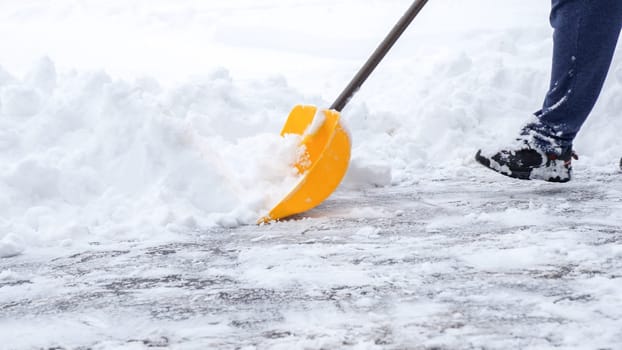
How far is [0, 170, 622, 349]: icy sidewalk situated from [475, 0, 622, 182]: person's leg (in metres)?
0.30

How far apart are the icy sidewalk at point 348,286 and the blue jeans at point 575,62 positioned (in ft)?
1.19

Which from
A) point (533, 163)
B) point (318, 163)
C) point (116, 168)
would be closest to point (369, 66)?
point (318, 163)

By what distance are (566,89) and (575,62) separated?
104 mm

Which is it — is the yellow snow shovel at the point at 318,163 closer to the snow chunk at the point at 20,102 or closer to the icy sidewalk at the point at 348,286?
the icy sidewalk at the point at 348,286

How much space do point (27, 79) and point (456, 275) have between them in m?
2.37

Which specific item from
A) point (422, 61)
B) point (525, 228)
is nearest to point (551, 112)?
point (525, 228)

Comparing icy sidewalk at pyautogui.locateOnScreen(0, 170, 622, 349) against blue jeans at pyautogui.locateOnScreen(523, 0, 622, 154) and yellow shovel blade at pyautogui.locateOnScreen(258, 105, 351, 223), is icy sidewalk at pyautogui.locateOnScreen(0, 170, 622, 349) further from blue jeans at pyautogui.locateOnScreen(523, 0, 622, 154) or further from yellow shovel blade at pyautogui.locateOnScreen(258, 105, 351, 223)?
blue jeans at pyautogui.locateOnScreen(523, 0, 622, 154)

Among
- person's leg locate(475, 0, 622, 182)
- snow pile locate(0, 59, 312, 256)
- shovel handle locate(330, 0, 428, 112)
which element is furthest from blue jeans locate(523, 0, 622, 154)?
snow pile locate(0, 59, 312, 256)

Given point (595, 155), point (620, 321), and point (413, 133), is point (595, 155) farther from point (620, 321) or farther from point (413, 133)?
point (620, 321)

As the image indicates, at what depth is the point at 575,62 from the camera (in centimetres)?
264

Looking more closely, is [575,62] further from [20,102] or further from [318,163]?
[20,102]

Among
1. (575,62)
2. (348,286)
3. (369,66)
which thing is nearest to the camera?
(348,286)

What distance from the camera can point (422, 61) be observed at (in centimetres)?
528

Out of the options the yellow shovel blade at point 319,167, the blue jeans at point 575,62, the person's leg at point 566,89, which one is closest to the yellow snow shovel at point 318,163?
the yellow shovel blade at point 319,167
